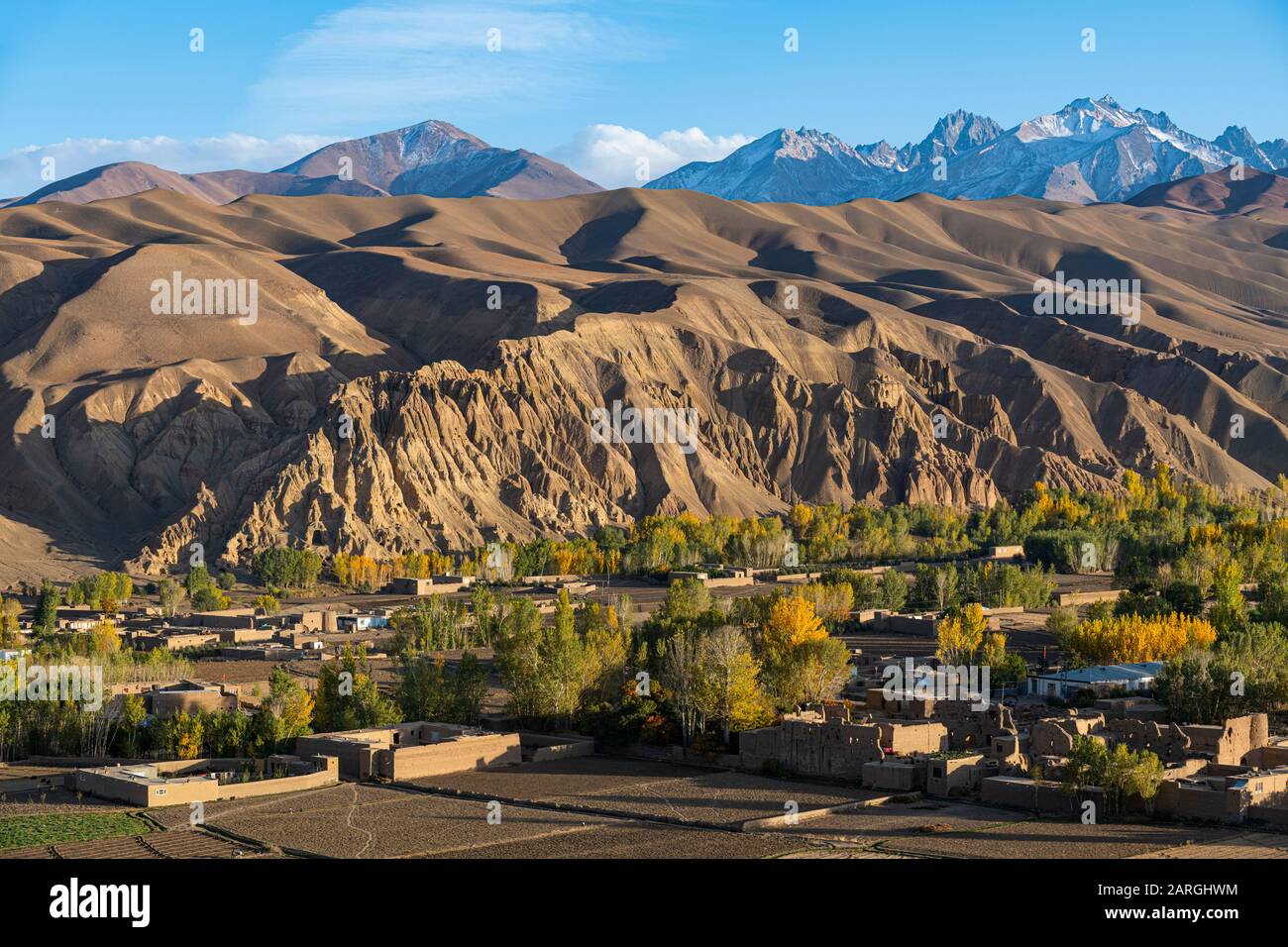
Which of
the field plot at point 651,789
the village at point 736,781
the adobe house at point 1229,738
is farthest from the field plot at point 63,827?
the adobe house at point 1229,738

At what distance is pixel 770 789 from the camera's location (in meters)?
46.0

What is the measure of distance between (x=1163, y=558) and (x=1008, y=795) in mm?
60070

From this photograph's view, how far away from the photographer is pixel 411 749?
48.4 metres

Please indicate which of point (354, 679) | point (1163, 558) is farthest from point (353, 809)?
point (1163, 558)

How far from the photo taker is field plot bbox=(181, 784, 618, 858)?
39.0 metres

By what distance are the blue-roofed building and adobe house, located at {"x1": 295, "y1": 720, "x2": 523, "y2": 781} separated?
17638mm

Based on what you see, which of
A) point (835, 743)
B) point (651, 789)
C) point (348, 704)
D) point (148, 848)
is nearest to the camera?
point (148, 848)

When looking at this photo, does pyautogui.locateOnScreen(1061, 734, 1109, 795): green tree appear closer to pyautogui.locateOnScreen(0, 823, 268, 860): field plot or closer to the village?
the village

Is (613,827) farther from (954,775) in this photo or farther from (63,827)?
(63,827)

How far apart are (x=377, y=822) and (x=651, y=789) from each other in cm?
725

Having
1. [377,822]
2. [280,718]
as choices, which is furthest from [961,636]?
[377,822]

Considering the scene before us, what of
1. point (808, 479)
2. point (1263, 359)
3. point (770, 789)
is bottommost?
point (770, 789)
